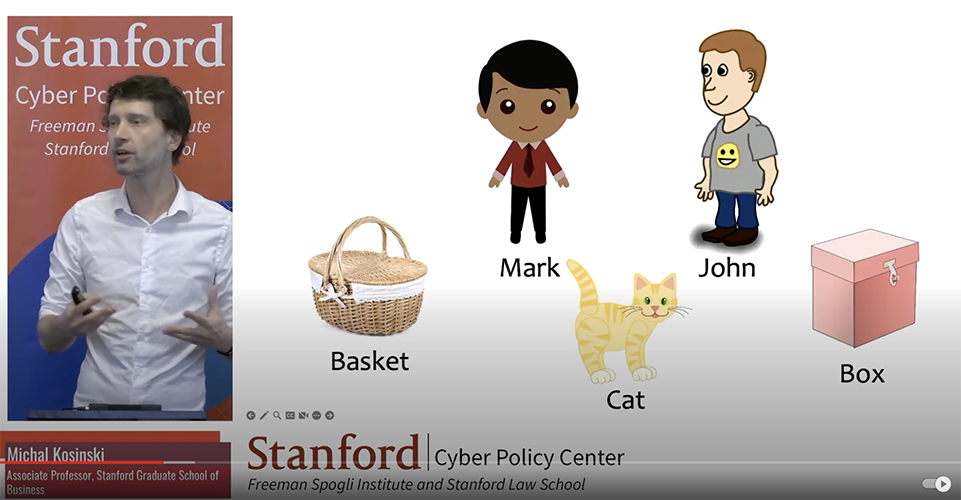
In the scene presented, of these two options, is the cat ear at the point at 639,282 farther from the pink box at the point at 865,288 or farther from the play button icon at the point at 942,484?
the play button icon at the point at 942,484

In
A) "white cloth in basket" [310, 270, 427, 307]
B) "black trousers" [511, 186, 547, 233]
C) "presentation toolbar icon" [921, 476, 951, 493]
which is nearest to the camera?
"white cloth in basket" [310, 270, 427, 307]

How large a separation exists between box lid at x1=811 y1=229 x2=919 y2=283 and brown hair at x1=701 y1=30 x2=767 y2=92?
723 mm

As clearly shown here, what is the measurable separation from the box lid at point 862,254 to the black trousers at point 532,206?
3.37 feet

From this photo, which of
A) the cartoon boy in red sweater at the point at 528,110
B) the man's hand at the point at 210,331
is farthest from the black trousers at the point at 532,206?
the man's hand at the point at 210,331

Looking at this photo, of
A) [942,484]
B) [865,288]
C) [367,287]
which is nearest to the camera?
[367,287]

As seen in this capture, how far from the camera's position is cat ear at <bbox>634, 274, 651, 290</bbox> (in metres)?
3.51

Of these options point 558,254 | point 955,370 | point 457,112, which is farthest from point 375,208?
point 955,370

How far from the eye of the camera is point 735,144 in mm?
3514

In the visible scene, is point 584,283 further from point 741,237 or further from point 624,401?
point 741,237

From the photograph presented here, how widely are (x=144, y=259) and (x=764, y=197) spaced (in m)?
2.33

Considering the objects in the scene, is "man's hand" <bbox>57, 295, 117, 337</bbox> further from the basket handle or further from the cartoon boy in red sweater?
the cartoon boy in red sweater

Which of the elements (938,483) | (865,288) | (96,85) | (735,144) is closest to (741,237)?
(735,144)

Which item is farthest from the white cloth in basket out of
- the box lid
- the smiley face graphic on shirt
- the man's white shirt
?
the box lid

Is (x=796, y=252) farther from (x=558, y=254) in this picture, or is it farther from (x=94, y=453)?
(x=94, y=453)
